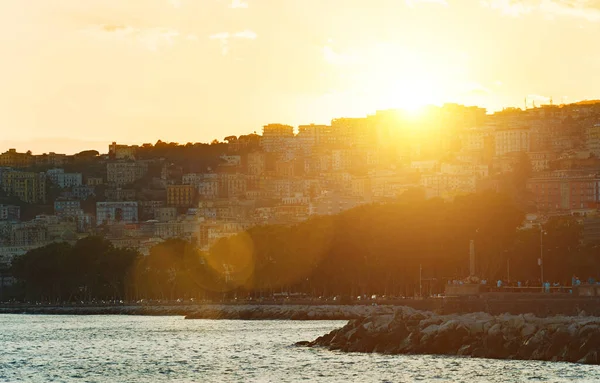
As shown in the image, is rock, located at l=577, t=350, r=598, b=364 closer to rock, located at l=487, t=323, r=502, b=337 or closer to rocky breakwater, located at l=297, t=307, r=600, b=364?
rocky breakwater, located at l=297, t=307, r=600, b=364

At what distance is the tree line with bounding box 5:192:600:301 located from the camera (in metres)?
96.4

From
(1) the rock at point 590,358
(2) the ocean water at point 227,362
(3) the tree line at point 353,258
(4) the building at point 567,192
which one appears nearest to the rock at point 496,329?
(2) the ocean water at point 227,362

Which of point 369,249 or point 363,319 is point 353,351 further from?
point 369,249

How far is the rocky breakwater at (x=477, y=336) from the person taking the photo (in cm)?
4738

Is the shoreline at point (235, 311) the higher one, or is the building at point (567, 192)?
the building at point (567, 192)

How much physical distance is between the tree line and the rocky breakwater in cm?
3091

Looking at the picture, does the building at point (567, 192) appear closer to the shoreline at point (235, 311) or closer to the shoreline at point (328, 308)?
the shoreline at point (328, 308)

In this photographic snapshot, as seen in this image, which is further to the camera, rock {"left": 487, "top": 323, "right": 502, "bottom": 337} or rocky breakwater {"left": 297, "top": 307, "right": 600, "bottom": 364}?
rock {"left": 487, "top": 323, "right": 502, "bottom": 337}

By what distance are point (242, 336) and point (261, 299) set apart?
47658 mm

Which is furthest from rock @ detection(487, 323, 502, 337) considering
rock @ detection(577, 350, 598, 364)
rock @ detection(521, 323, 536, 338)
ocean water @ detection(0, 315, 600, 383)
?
rock @ detection(577, 350, 598, 364)

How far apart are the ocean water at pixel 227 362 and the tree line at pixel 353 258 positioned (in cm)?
1751

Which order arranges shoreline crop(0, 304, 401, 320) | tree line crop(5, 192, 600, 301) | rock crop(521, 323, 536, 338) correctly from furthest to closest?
tree line crop(5, 192, 600, 301), shoreline crop(0, 304, 401, 320), rock crop(521, 323, 536, 338)

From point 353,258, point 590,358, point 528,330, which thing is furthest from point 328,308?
point 590,358

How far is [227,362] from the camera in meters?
55.7
